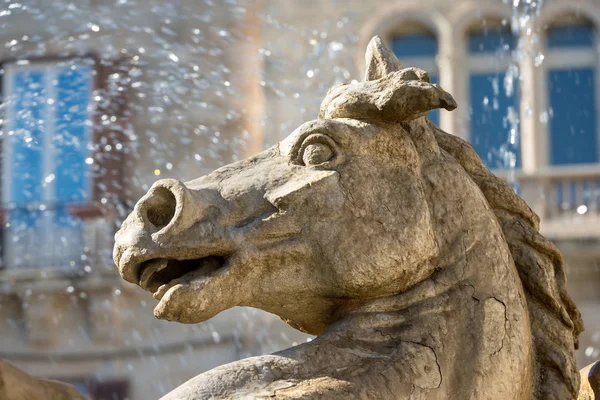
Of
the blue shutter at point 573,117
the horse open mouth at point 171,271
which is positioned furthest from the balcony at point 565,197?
the horse open mouth at point 171,271

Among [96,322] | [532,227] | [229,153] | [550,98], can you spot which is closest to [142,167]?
[229,153]

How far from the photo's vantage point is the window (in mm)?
8844

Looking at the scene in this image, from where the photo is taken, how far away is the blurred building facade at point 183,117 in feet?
29.2

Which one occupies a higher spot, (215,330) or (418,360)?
(418,360)

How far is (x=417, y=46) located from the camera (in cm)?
983

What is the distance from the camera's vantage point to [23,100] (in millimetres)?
9016

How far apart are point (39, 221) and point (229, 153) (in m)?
1.95

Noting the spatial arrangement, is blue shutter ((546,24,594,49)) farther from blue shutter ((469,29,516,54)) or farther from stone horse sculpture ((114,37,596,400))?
stone horse sculpture ((114,37,596,400))

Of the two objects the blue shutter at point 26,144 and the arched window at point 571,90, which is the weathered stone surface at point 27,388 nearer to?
the blue shutter at point 26,144

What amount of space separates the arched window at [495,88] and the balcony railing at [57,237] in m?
3.20

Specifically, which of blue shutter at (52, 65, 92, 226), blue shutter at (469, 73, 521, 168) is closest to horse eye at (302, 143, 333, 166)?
blue shutter at (52, 65, 92, 226)

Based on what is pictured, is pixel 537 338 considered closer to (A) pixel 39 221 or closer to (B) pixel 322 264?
(B) pixel 322 264

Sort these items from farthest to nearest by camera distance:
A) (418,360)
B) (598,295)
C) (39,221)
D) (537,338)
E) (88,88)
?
(39,221) < (88,88) < (598,295) < (537,338) < (418,360)

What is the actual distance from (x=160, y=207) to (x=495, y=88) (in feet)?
28.1
